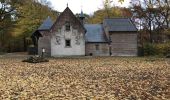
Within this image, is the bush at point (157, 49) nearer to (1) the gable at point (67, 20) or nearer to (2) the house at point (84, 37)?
(2) the house at point (84, 37)

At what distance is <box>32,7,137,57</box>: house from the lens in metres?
56.5

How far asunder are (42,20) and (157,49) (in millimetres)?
27791

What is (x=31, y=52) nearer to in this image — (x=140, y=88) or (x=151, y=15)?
(x=151, y=15)

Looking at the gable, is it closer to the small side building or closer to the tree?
the small side building

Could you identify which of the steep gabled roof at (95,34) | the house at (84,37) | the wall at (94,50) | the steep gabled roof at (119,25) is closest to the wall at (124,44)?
the house at (84,37)

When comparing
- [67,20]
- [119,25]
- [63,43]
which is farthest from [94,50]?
[67,20]

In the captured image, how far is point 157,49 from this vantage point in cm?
5728

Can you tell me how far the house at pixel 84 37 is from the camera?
185 feet

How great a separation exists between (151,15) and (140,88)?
57.0m

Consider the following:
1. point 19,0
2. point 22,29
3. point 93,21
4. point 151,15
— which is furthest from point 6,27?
point 151,15

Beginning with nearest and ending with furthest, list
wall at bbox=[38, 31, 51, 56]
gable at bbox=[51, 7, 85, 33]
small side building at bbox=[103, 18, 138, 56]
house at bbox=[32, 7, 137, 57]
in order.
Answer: gable at bbox=[51, 7, 85, 33] < house at bbox=[32, 7, 137, 57] < small side building at bbox=[103, 18, 138, 56] < wall at bbox=[38, 31, 51, 56]

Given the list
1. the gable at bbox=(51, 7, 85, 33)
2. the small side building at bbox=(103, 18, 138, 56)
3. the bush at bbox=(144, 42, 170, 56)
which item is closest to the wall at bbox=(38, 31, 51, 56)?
the gable at bbox=(51, 7, 85, 33)

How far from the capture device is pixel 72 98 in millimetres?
12797

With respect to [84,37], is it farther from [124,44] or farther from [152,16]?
[152,16]
